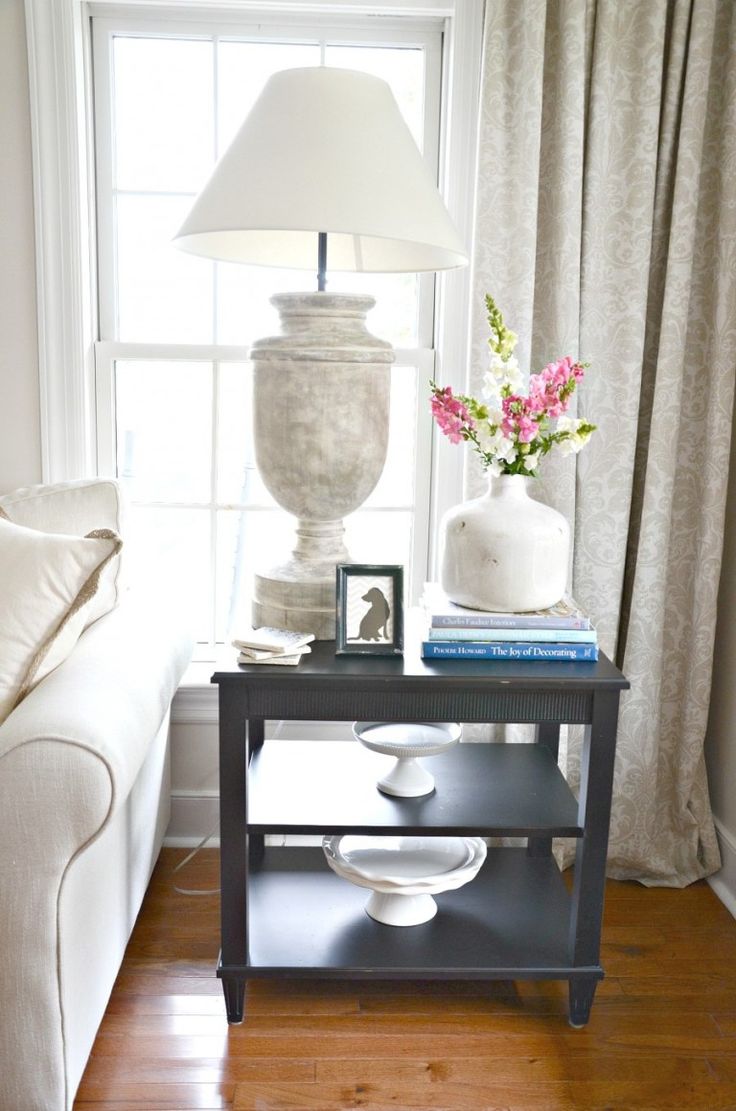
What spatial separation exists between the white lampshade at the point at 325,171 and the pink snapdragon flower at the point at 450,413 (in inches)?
10.1

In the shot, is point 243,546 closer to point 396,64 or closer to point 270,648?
point 270,648

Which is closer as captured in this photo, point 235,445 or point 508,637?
point 508,637

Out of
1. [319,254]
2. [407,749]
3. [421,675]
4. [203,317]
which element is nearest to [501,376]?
[319,254]

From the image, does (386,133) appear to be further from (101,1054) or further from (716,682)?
(101,1054)

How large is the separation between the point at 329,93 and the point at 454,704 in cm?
106

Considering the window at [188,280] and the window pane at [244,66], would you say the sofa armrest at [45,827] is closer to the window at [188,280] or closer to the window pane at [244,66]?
the window at [188,280]

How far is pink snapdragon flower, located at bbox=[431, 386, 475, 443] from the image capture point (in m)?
1.85

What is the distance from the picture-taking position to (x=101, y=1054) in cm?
180

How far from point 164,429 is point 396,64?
105 centimetres

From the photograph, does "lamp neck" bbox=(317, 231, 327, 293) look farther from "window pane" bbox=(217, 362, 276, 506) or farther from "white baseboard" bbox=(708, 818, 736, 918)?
"white baseboard" bbox=(708, 818, 736, 918)

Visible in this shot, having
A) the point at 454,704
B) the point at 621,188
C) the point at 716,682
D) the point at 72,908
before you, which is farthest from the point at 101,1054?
the point at 621,188

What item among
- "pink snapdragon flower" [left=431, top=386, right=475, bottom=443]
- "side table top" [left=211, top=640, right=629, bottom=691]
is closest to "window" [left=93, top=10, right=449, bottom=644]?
"pink snapdragon flower" [left=431, top=386, right=475, bottom=443]

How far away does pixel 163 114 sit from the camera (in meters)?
2.46

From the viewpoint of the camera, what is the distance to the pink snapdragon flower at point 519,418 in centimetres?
178
